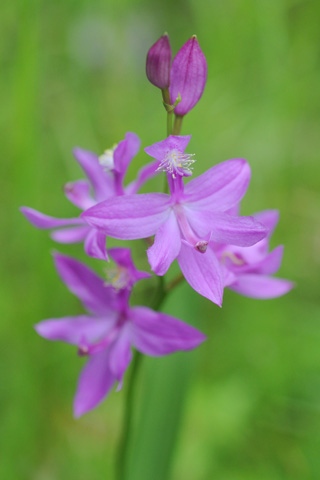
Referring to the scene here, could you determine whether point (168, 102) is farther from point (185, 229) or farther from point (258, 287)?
point (258, 287)

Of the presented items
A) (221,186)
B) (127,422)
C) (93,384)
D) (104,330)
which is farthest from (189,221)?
(127,422)

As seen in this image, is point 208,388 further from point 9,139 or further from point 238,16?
point 238,16

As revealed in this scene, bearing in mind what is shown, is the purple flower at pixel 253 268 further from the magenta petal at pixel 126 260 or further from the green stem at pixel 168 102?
the green stem at pixel 168 102

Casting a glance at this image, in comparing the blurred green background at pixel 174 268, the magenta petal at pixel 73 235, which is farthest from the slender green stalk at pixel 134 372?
the magenta petal at pixel 73 235

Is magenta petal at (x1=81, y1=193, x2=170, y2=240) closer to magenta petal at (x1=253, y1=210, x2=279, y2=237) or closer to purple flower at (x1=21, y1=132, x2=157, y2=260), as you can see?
purple flower at (x1=21, y1=132, x2=157, y2=260)

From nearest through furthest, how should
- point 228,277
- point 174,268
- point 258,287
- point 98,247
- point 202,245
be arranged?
point 202,245 → point 98,247 → point 228,277 → point 258,287 → point 174,268

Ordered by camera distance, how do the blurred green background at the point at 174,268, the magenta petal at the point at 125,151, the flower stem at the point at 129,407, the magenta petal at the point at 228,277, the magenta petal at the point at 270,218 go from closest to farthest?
the magenta petal at the point at 125,151 → the magenta petal at the point at 228,277 → the flower stem at the point at 129,407 → the magenta petal at the point at 270,218 → the blurred green background at the point at 174,268
